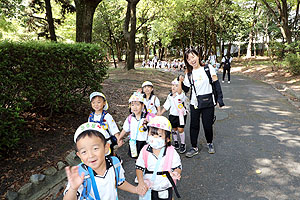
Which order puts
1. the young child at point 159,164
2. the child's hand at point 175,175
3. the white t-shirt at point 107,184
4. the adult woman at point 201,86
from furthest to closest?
the adult woman at point 201,86, the young child at point 159,164, the child's hand at point 175,175, the white t-shirt at point 107,184

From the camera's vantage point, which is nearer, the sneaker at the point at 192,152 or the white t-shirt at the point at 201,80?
the white t-shirt at the point at 201,80

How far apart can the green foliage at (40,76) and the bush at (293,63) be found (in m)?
13.9

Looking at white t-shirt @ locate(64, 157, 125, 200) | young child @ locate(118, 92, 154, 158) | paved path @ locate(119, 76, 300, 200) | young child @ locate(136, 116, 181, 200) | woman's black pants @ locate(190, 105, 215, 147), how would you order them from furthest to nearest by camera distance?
woman's black pants @ locate(190, 105, 215, 147)
young child @ locate(118, 92, 154, 158)
paved path @ locate(119, 76, 300, 200)
young child @ locate(136, 116, 181, 200)
white t-shirt @ locate(64, 157, 125, 200)

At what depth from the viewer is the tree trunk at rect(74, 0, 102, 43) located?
8.24 metres

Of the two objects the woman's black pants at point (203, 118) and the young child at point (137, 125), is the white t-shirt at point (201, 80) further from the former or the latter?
the young child at point (137, 125)

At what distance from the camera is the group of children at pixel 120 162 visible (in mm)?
1873

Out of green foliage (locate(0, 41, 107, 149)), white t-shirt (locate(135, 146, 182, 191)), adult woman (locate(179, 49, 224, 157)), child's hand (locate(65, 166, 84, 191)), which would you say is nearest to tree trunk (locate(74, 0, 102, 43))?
green foliage (locate(0, 41, 107, 149))

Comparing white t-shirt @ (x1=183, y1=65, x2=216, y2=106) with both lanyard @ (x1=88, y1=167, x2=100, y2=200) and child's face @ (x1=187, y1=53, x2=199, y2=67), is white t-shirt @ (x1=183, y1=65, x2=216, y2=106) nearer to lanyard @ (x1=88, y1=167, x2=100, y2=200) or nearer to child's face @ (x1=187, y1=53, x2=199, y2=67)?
child's face @ (x1=187, y1=53, x2=199, y2=67)

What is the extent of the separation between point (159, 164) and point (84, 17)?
7675 mm

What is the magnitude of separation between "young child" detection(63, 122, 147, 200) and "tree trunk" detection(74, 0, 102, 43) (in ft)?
24.0

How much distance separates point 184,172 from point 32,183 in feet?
8.79

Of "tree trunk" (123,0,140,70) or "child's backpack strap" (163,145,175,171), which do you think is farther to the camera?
"tree trunk" (123,0,140,70)

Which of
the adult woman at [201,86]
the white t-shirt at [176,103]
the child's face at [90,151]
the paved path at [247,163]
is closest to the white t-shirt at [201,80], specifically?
the adult woman at [201,86]

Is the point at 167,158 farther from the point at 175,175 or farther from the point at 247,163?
the point at 247,163
